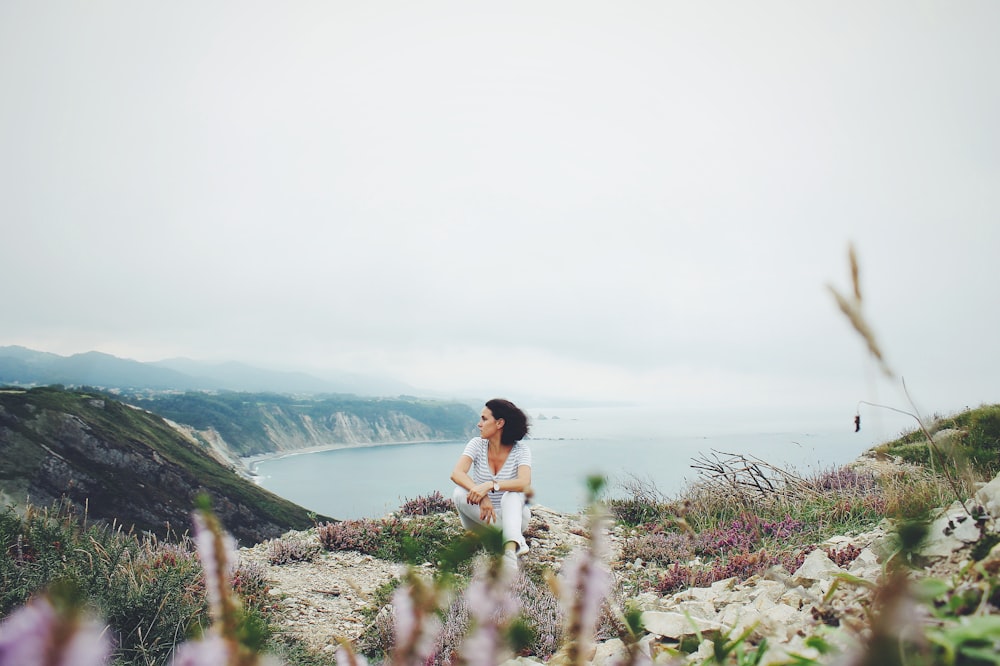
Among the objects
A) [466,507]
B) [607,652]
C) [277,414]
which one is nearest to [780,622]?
[607,652]

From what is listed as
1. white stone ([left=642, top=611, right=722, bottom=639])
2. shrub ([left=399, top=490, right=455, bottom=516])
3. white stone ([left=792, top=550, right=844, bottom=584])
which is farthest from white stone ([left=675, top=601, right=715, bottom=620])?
shrub ([left=399, top=490, right=455, bottom=516])

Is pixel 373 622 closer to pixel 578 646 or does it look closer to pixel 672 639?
pixel 672 639

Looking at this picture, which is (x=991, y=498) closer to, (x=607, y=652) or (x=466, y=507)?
(x=607, y=652)

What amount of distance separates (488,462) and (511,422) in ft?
1.84

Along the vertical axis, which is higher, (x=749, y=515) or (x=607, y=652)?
(x=607, y=652)

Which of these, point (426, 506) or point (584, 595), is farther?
point (426, 506)

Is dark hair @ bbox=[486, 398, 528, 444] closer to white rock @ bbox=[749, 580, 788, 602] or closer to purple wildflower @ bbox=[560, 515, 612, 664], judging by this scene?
white rock @ bbox=[749, 580, 788, 602]

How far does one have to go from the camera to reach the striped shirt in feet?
21.1

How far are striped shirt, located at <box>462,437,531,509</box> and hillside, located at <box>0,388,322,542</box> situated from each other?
35.3 ft

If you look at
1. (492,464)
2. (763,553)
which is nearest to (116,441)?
(492,464)

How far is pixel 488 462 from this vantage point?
666 cm

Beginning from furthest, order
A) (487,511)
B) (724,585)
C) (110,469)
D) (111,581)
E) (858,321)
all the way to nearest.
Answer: (110,469), (487,511), (724,585), (111,581), (858,321)

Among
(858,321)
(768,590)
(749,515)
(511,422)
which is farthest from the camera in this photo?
(749,515)

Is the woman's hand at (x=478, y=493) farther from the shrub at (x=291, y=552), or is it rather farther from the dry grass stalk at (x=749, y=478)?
the dry grass stalk at (x=749, y=478)
